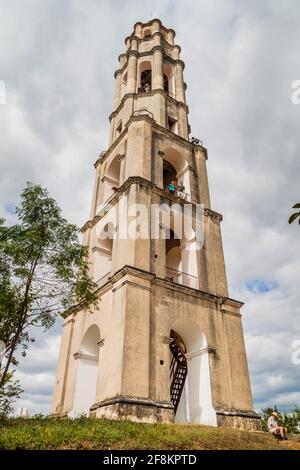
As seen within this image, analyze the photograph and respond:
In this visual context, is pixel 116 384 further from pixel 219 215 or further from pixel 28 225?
pixel 219 215

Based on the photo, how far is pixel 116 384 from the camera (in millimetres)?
12102

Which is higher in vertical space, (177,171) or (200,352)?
(177,171)

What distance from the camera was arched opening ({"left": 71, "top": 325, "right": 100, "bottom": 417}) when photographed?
1505cm

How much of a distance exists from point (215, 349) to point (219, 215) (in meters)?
7.54

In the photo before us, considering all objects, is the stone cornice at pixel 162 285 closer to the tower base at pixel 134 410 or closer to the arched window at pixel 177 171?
the tower base at pixel 134 410

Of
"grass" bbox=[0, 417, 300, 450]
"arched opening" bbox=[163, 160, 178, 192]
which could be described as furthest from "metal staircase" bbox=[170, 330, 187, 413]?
"arched opening" bbox=[163, 160, 178, 192]

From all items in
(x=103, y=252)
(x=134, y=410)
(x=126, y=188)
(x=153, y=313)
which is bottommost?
(x=134, y=410)

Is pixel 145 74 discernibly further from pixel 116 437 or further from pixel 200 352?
pixel 116 437

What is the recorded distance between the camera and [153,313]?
1412 cm

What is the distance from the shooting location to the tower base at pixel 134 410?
450 inches

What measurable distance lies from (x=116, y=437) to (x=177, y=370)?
8552mm

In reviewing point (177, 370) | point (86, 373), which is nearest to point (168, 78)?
point (177, 370)

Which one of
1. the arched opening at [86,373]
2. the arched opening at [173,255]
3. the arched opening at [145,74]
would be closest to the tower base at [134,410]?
the arched opening at [86,373]
